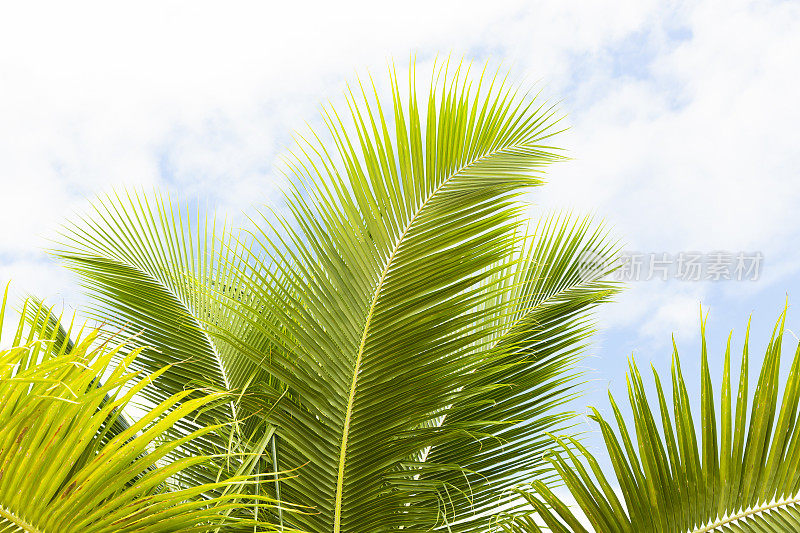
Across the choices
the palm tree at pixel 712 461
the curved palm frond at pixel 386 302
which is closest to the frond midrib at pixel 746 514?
the palm tree at pixel 712 461

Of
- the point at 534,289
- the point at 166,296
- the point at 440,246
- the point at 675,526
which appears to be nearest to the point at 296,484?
the point at 440,246

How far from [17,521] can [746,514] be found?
1436 mm

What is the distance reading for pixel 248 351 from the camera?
1837mm

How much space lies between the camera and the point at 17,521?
1.05m

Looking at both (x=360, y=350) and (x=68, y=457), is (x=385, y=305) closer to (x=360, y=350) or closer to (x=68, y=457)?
(x=360, y=350)

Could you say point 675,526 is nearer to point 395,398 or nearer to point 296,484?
point 395,398

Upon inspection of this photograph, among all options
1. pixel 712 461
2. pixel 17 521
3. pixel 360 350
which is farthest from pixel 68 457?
pixel 712 461

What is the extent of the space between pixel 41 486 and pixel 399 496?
3.47ft

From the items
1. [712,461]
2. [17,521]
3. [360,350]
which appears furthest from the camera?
[360,350]

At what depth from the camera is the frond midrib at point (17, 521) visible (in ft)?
3.44

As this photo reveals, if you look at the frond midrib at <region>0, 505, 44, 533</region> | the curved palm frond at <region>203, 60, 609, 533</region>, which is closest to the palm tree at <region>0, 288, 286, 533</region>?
the frond midrib at <region>0, 505, 44, 533</region>

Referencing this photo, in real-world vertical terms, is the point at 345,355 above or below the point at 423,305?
below

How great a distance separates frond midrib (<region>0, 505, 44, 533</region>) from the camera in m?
1.05

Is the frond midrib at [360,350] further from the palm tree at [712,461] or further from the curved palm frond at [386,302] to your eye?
the palm tree at [712,461]
